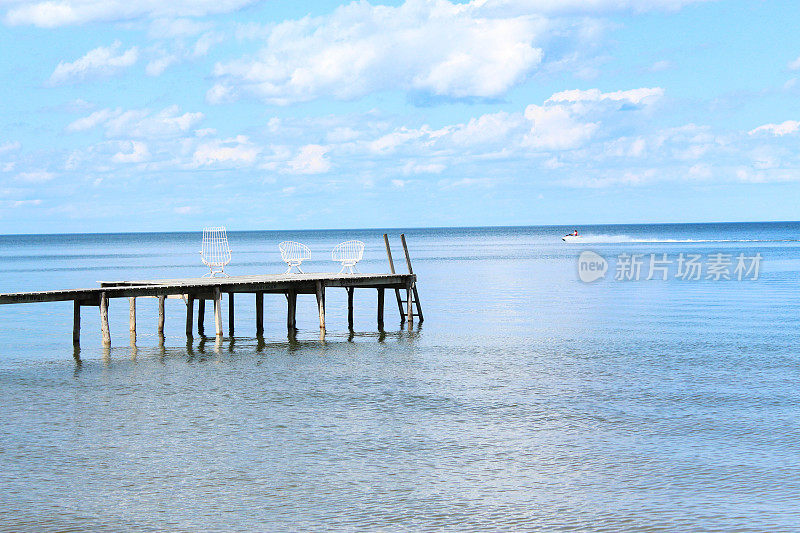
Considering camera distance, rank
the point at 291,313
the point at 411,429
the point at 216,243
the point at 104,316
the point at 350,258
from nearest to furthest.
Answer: the point at 411,429 < the point at 104,316 < the point at 216,243 < the point at 291,313 < the point at 350,258

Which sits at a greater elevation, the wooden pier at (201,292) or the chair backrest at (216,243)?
the chair backrest at (216,243)

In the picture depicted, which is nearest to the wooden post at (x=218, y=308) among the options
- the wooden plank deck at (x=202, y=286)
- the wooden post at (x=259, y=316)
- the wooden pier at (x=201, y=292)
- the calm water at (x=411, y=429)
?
the wooden pier at (x=201, y=292)

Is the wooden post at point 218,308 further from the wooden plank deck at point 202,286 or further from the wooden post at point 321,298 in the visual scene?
the wooden post at point 321,298

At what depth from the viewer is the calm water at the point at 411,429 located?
35.0ft

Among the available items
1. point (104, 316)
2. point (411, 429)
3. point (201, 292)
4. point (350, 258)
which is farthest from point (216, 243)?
point (350, 258)

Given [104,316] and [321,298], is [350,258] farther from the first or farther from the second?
[104,316]

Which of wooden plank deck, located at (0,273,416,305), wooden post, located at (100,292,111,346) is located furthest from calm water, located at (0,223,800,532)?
wooden plank deck, located at (0,273,416,305)

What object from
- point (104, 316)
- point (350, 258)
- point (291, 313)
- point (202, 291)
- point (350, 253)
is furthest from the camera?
point (350, 258)

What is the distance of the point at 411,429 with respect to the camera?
14.6 m

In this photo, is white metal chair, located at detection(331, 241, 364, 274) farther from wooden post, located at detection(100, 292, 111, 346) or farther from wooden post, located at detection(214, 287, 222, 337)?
wooden post, located at detection(100, 292, 111, 346)

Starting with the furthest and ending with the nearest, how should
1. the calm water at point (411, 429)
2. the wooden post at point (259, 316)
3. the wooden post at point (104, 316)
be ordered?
the wooden post at point (259, 316) < the wooden post at point (104, 316) < the calm water at point (411, 429)

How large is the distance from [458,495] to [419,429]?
3501 millimetres

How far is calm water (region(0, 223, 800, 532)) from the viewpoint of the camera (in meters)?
10.7

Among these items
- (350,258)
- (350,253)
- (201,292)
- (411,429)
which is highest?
(350,253)
